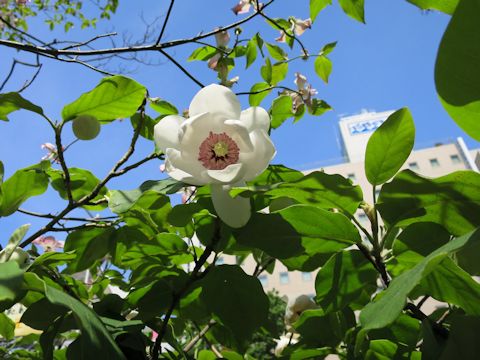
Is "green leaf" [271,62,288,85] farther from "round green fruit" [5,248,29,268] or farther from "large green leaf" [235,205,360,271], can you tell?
"round green fruit" [5,248,29,268]

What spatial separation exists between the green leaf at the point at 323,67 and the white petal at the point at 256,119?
80cm

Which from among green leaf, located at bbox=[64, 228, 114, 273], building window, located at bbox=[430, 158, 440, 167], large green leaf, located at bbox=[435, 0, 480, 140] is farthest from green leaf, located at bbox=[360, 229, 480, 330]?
building window, located at bbox=[430, 158, 440, 167]

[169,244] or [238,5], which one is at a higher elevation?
[238,5]

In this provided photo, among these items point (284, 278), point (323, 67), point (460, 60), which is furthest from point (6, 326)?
point (284, 278)

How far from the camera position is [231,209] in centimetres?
46

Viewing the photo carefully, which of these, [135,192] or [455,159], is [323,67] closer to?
[135,192]

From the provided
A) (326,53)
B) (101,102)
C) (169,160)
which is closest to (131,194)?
(169,160)

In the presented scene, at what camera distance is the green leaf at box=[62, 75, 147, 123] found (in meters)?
0.64

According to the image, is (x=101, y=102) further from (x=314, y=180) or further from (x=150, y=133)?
(x=314, y=180)

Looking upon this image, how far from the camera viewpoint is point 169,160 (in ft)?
1.62

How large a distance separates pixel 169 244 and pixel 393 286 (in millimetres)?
409

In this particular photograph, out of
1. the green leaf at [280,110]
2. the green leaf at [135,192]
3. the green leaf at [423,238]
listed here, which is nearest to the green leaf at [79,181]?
the green leaf at [135,192]

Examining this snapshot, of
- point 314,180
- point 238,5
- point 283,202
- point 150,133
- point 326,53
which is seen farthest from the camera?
point 238,5

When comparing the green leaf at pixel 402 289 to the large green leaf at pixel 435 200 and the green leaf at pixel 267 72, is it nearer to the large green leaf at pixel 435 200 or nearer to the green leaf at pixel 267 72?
the large green leaf at pixel 435 200
